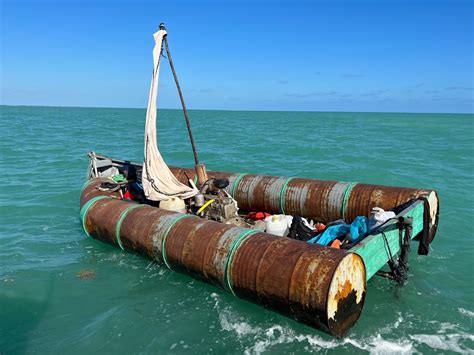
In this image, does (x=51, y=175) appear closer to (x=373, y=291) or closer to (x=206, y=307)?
(x=206, y=307)

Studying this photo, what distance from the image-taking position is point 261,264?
587 centimetres

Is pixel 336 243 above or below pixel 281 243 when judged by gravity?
below

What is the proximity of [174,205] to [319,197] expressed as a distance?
394cm

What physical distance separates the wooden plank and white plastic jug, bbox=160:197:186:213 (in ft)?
16.6

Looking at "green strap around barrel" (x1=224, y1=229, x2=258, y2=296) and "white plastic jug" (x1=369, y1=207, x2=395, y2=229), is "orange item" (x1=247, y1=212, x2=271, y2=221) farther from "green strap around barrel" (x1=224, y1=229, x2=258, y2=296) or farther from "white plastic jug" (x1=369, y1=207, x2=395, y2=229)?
"green strap around barrel" (x1=224, y1=229, x2=258, y2=296)

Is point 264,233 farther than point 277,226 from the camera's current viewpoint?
No

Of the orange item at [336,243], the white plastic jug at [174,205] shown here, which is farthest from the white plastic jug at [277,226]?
the white plastic jug at [174,205]

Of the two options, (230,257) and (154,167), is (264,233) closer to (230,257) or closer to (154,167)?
(230,257)

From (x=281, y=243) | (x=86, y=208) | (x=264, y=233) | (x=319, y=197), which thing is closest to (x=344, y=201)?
(x=319, y=197)

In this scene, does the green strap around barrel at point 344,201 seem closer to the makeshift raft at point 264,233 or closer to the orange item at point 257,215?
the makeshift raft at point 264,233

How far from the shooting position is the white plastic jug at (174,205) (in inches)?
374

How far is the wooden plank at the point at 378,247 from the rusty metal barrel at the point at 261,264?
39 centimetres

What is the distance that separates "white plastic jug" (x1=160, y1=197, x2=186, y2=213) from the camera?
9.49 m

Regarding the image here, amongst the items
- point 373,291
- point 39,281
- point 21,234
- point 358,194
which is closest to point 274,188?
point 358,194
